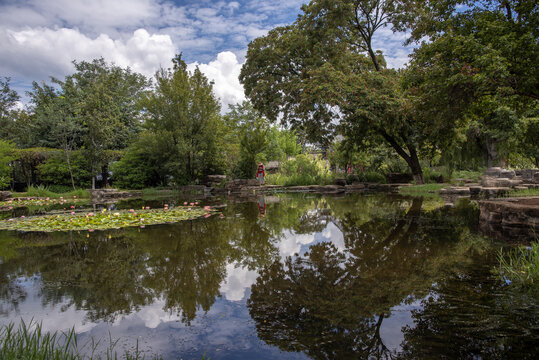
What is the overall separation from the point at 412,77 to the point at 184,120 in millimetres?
14859

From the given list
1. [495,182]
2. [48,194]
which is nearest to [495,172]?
[495,182]

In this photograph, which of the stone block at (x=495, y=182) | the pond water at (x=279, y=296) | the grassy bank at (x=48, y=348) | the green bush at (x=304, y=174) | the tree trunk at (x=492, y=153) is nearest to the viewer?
the grassy bank at (x=48, y=348)

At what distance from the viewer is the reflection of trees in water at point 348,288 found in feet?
7.50

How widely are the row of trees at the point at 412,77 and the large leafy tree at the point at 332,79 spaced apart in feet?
0.19

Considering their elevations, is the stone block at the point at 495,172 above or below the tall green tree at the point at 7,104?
below

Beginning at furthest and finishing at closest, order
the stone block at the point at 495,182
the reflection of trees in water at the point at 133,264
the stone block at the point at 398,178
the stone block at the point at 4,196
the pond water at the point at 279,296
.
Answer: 1. the stone block at the point at 398,178
2. the stone block at the point at 4,196
3. the stone block at the point at 495,182
4. the reflection of trees in water at the point at 133,264
5. the pond water at the point at 279,296

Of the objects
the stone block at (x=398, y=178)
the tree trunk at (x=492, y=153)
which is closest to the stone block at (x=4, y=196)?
the stone block at (x=398, y=178)

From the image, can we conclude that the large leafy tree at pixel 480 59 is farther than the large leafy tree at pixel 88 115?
No

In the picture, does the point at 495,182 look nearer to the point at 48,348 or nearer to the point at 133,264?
the point at 133,264

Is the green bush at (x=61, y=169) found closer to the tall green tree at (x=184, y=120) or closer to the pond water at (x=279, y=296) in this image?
the tall green tree at (x=184, y=120)

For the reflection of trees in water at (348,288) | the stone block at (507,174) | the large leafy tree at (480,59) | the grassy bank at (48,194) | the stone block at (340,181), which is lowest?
the grassy bank at (48,194)

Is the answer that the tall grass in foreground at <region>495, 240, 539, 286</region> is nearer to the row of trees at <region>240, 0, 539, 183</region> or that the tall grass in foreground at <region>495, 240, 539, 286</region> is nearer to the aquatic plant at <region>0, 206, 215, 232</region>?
the row of trees at <region>240, 0, 539, 183</region>

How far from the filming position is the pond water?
2236mm

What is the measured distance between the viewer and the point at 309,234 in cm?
627
